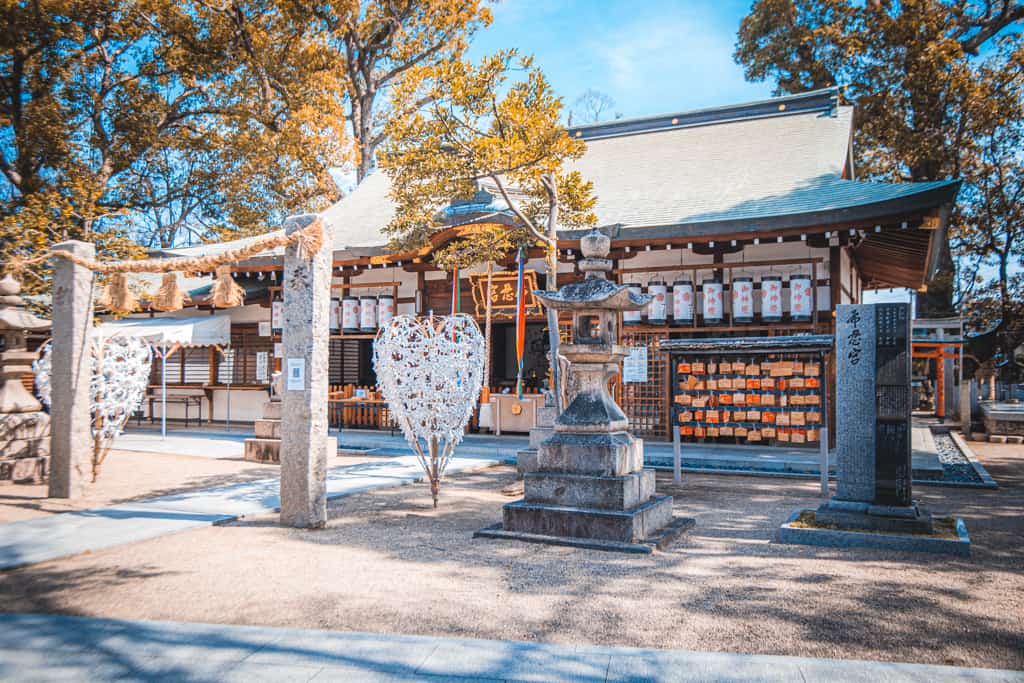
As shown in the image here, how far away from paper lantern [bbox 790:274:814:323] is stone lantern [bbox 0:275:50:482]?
36.5 feet

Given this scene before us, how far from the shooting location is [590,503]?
5750mm

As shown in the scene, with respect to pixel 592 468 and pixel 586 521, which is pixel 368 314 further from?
pixel 586 521

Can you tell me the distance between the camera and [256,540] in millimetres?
5605

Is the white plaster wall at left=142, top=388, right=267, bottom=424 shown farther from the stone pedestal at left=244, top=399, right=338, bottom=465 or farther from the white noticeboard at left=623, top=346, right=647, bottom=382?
the white noticeboard at left=623, top=346, right=647, bottom=382

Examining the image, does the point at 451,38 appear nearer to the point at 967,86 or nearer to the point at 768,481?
the point at 967,86

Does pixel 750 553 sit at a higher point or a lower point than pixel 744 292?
lower

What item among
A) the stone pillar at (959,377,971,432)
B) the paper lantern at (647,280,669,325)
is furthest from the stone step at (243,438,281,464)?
the stone pillar at (959,377,971,432)

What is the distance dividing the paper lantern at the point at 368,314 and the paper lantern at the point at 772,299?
7941 mm

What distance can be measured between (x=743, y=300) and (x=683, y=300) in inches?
39.4

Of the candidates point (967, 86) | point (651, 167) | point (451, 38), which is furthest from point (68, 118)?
point (967, 86)

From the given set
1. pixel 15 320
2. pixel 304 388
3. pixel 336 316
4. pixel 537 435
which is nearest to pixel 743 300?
pixel 537 435

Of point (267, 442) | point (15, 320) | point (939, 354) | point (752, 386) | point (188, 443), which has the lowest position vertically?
point (188, 443)

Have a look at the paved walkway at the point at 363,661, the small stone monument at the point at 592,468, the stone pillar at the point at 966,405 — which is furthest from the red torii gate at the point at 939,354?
the paved walkway at the point at 363,661

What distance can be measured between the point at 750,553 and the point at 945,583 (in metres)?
1.29
